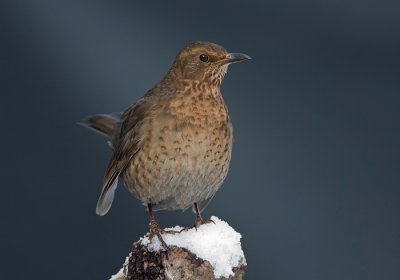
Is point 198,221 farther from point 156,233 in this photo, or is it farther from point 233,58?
point 233,58

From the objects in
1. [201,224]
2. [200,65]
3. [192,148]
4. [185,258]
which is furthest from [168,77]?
[185,258]

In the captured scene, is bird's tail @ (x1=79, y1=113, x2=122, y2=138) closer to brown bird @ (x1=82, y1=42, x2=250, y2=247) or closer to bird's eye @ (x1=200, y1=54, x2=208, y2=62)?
brown bird @ (x1=82, y1=42, x2=250, y2=247)

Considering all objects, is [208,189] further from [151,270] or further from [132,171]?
[151,270]

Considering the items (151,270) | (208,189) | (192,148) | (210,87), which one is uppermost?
(210,87)

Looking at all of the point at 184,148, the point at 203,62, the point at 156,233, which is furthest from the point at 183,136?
the point at 156,233

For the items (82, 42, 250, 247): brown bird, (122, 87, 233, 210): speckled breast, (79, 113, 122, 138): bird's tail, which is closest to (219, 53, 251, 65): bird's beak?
(82, 42, 250, 247): brown bird

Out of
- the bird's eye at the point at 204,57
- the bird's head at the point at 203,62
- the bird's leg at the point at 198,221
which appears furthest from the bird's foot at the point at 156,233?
the bird's eye at the point at 204,57
